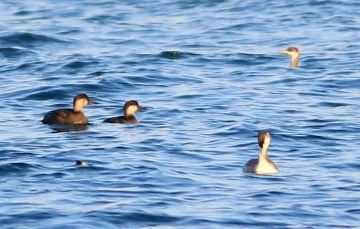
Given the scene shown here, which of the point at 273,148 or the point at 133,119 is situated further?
the point at 133,119

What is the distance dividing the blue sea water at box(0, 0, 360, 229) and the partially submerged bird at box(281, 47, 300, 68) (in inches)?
5.4

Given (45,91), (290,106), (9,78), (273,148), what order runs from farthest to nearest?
(9,78) → (45,91) → (290,106) → (273,148)

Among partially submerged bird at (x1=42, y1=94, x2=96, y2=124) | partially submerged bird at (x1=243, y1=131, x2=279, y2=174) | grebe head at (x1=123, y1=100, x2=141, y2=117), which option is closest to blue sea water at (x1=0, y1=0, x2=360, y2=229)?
partially submerged bird at (x1=243, y1=131, x2=279, y2=174)

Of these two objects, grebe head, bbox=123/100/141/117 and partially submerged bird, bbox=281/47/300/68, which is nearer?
grebe head, bbox=123/100/141/117

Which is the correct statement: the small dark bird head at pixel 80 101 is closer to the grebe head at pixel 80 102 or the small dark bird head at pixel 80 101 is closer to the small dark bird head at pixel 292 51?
the grebe head at pixel 80 102

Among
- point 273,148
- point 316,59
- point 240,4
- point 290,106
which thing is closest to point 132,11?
point 240,4

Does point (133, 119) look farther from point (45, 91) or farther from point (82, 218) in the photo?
point (82, 218)

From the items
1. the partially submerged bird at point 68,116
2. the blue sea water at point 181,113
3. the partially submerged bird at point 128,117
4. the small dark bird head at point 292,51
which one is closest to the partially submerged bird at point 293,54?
the small dark bird head at point 292,51

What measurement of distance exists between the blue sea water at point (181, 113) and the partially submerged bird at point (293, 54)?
0.14 meters

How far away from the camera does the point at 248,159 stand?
16625mm

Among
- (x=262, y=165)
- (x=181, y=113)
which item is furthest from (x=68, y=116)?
(x=262, y=165)

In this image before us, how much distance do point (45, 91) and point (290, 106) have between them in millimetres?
4601

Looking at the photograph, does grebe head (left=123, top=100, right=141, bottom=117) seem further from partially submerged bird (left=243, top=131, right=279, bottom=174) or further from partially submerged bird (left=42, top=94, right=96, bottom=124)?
partially submerged bird (left=243, top=131, right=279, bottom=174)

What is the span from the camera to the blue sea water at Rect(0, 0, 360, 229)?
44.4 ft
